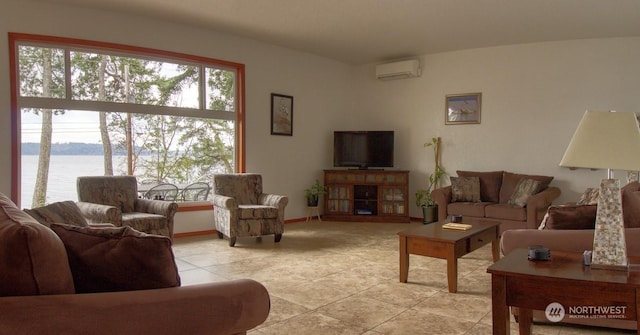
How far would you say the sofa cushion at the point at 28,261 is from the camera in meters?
1.16

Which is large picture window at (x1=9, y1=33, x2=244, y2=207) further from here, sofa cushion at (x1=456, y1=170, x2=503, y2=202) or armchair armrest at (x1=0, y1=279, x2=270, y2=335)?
armchair armrest at (x1=0, y1=279, x2=270, y2=335)

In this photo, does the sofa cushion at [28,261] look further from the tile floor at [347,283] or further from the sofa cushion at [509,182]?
the sofa cushion at [509,182]

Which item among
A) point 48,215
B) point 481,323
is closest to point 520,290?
point 481,323

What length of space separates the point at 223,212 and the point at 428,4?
329cm

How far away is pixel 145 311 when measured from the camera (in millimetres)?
1226

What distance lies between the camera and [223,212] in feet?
17.1

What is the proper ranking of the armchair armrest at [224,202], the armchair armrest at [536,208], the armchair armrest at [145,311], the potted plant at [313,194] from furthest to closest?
1. the potted plant at [313,194]
2. the armchair armrest at [536,208]
3. the armchair armrest at [224,202]
4. the armchair armrest at [145,311]

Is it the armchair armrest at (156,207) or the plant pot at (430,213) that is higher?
the armchair armrest at (156,207)

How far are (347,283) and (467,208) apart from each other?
276cm

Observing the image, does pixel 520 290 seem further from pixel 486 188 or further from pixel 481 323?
pixel 486 188

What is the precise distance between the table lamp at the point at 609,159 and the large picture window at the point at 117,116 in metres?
4.84

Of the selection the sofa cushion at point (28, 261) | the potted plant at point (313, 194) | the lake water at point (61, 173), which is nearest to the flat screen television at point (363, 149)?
the potted plant at point (313, 194)

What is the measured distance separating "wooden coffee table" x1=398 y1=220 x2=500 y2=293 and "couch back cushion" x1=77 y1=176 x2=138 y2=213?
3.05 metres

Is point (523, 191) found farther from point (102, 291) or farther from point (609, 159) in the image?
point (102, 291)
